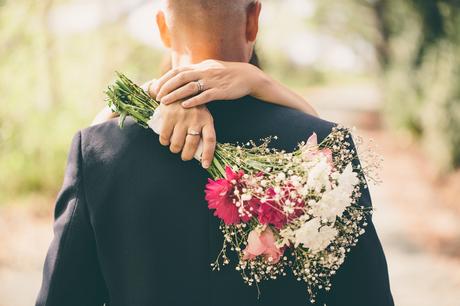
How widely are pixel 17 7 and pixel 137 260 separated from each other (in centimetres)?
735

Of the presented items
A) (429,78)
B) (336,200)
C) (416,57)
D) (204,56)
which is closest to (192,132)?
(204,56)

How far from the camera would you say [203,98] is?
1.79 metres

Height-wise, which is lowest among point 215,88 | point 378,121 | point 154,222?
point 154,222

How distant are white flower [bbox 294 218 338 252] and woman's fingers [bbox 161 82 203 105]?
57 centimetres

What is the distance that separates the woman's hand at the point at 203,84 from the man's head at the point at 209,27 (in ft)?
0.24

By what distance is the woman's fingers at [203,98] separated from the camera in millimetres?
1772

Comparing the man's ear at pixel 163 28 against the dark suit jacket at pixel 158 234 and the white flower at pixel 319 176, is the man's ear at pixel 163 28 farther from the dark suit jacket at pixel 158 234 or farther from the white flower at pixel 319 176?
the white flower at pixel 319 176

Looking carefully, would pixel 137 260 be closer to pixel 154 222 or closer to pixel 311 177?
pixel 154 222

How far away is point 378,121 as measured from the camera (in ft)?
75.8

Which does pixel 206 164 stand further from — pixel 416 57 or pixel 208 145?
pixel 416 57

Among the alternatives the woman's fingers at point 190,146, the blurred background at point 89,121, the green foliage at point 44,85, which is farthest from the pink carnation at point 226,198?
the green foliage at point 44,85

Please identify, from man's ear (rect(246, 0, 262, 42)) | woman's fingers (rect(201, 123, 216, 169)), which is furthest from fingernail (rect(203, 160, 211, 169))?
man's ear (rect(246, 0, 262, 42))

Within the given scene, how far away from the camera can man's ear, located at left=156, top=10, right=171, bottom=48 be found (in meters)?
2.02

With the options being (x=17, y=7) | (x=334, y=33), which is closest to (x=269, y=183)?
(x=17, y=7)
